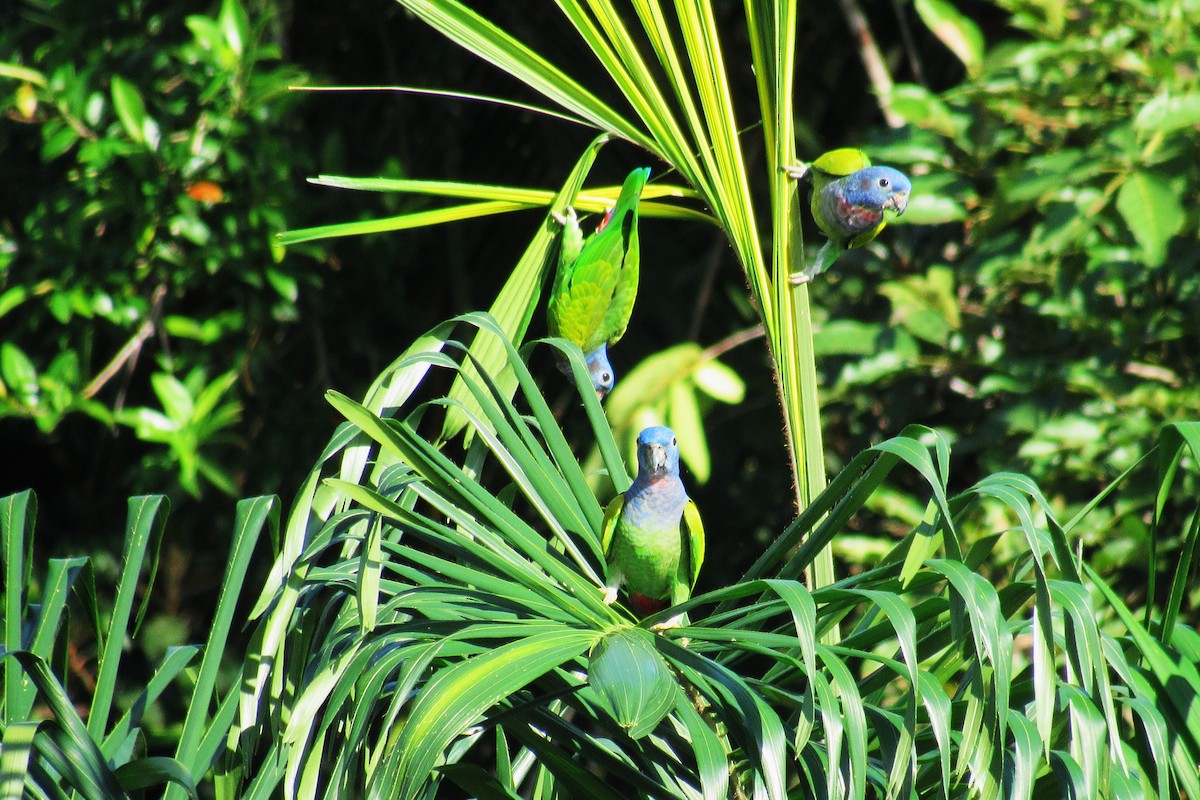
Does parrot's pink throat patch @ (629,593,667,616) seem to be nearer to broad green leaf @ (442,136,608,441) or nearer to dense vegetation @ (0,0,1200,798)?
dense vegetation @ (0,0,1200,798)

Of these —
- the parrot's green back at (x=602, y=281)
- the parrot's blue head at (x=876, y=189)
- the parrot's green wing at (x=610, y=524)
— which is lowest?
the parrot's green wing at (x=610, y=524)

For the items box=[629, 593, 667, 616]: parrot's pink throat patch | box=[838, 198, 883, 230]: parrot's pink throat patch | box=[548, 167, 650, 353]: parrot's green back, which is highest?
box=[838, 198, 883, 230]: parrot's pink throat patch

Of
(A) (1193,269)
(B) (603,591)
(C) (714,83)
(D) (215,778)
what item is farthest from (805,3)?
(D) (215,778)

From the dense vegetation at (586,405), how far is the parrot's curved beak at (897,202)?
0.26 feet

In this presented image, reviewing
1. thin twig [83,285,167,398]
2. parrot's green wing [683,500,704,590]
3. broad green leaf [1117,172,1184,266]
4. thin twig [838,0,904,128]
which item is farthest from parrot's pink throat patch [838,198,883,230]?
thin twig [83,285,167,398]

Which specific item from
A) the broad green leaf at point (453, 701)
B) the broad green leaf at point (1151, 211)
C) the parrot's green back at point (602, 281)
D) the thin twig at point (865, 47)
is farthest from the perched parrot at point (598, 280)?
the thin twig at point (865, 47)

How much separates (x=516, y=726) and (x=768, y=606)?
237 mm

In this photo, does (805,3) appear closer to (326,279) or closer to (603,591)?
(326,279)

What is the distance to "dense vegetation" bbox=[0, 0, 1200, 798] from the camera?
854 millimetres

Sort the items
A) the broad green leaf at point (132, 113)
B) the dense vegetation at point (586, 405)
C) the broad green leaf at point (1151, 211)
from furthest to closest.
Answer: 1. the broad green leaf at point (132, 113)
2. the broad green leaf at point (1151, 211)
3. the dense vegetation at point (586, 405)

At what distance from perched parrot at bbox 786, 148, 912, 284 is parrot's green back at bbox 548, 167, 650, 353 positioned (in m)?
0.15

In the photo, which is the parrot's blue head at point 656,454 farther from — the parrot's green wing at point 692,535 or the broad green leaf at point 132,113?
the broad green leaf at point 132,113

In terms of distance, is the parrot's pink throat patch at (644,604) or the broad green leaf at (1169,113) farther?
the broad green leaf at (1169,113)

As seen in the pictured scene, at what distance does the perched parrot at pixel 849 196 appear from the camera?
3.31ft
